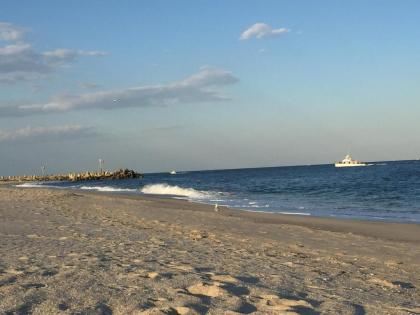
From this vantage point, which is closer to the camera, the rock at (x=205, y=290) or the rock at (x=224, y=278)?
the rock at (x=205, y=290)

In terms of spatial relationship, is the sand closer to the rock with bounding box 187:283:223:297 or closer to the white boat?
the rock with bounding box 187:283:223:297

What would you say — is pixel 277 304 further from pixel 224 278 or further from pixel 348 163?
pixel 348 163

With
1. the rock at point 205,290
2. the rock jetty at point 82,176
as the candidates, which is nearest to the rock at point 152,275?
the rock at point 205,290

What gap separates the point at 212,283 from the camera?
5.88m

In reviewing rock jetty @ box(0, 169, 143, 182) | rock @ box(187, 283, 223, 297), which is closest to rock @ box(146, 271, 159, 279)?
rock @ box(187, 283, 223, 297)

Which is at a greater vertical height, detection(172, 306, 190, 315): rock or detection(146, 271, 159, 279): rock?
detection(146, 271, 159, 279): rock

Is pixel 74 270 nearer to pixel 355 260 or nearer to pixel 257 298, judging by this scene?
pixel 257 298

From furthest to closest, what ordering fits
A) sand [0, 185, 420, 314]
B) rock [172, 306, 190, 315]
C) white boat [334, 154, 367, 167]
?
white boat [334, 154, 367, 167], sand [0, 185, 420, 314], rock [172, 306, 190, 315]

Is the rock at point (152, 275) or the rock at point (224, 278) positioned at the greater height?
the rock at point (152, 275)

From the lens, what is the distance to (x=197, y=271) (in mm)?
6684

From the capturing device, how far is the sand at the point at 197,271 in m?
5.00

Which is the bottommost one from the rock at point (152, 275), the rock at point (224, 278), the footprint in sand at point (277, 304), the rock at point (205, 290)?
the footprint in sand at point (277, 304)

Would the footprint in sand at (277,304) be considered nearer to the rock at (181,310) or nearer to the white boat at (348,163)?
the rock at (181,310)

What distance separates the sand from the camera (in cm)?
500
